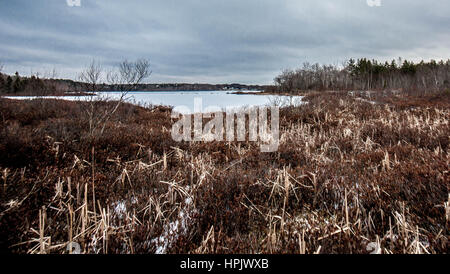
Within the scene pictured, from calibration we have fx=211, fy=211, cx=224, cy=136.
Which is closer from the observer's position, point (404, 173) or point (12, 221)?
point (12, 221)

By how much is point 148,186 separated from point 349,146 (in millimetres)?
4531

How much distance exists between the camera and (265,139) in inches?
216

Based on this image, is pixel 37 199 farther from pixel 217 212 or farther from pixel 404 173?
pixel 404 173

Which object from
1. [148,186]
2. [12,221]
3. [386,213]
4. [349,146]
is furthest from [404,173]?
[12,221]

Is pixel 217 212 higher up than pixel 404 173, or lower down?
lower down

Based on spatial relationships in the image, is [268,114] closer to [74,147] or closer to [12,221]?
[74,147]

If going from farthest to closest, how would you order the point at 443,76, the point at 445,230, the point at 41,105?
the point at 443,76 < the point at 41,105 < the point at 445,230

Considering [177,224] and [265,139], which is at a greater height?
[265,139]

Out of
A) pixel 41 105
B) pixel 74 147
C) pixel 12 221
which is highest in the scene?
pixel 41 105

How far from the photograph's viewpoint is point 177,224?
2.08 m

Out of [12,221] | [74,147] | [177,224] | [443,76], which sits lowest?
[177,224]
